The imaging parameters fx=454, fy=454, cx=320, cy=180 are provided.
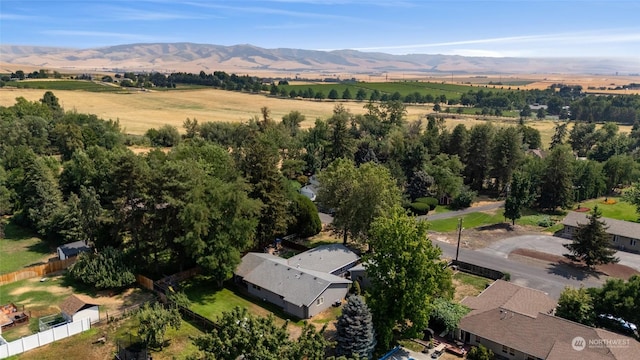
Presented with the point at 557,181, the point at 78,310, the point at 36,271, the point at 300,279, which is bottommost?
the point at 36,271

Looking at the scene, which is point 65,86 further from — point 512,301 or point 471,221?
point 512,301

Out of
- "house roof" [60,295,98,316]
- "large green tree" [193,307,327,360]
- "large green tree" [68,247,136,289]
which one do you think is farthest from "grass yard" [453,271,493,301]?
"house roof" [60,295,98,316]

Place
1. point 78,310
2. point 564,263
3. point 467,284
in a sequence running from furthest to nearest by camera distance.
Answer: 1. point 564,263
2. point 467,284
3. point 78,310

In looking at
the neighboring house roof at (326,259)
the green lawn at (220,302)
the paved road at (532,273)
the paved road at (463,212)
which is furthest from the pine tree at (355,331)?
the paved road at (463,212)

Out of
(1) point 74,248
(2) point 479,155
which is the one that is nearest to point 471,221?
(2) point 479,155

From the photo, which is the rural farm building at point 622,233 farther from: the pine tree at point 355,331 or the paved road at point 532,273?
the pine tree at point 355,331

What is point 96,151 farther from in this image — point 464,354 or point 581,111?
point 581,111

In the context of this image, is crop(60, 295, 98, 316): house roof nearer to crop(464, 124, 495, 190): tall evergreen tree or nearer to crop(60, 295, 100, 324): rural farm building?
crop(60, 295, 100, 324): rural farm building

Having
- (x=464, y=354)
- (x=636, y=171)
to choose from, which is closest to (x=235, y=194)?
(x=464, y=354)
